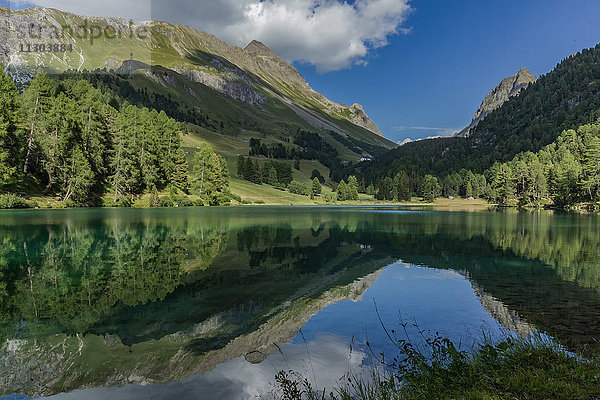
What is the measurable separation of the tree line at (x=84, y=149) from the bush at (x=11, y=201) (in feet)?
9.64

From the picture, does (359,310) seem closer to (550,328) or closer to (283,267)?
(550,328)

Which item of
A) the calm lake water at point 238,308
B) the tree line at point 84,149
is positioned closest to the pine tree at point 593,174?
the calm lake water at point 238,308

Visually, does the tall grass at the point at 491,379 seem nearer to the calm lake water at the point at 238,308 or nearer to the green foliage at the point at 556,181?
the calm lake water at the point at 238,308

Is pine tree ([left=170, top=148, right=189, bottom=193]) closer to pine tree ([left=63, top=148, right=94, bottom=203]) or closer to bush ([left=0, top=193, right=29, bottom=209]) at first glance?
pine tree ([left=63, top=148, right=94, bottom=203])

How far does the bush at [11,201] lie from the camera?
67.8 metres

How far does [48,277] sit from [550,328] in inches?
1012

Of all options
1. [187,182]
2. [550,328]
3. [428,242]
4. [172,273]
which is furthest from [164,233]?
[187,182]

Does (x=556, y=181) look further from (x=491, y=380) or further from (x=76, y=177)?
(x=76, y=177)

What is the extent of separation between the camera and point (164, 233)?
41906mm

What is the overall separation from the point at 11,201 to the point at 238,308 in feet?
252

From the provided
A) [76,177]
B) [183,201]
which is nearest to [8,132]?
[76,177]

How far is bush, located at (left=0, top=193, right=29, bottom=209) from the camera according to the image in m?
67.8

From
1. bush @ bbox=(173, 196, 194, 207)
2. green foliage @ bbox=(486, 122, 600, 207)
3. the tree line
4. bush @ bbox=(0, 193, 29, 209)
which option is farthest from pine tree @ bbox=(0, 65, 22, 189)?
green foliage @ bbox=(486, 122, 600, 207)

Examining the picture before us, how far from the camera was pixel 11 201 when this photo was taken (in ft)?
226
